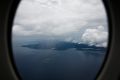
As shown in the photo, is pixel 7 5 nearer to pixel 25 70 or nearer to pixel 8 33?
pixel 8 33

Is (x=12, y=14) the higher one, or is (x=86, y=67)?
(x=12, y=14)

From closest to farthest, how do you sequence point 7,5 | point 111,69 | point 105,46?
1. point 7,5
2. point 111,69
3. point 105,46

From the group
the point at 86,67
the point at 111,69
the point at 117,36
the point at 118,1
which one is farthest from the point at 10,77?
the point at 118,1

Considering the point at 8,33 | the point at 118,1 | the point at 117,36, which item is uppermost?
the point at 118,1

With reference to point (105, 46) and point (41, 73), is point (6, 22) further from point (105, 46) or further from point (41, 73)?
point (105, 46)

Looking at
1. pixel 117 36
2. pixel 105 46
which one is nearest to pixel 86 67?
pixel 105 46

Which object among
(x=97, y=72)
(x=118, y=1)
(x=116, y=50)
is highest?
(x=118, y=1)

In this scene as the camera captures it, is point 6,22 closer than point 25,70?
Yes

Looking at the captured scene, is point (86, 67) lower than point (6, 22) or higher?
lower

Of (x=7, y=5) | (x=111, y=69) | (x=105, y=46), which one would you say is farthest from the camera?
(x=105, y=46)
